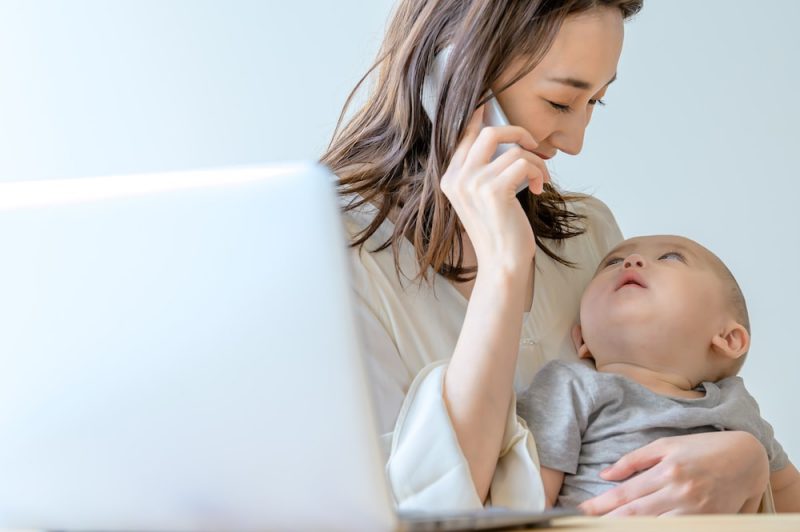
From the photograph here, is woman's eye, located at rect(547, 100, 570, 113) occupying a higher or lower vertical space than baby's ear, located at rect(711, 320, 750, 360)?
higher

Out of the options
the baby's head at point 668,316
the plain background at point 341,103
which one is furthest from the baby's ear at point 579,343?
the plain background at point 341,103

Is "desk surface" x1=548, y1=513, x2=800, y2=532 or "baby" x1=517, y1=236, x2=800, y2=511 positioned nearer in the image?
"desk surface" x1=548, y1=513, x2=800, y2=532

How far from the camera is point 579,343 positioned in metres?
1.84

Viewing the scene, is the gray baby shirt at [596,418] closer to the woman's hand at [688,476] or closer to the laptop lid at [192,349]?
the woman's hand at [688,476]

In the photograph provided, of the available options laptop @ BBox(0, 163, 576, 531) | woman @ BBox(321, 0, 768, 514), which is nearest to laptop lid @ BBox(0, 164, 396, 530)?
laptop @ BBox(0, 163, 576, 531)

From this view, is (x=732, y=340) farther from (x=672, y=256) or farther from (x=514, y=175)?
(x=514, y=175)

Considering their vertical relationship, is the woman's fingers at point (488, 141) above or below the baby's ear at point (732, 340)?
above

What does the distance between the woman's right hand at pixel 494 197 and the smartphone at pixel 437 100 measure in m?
0.08

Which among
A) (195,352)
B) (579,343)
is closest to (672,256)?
(579,343)

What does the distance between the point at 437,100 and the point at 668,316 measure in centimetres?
52

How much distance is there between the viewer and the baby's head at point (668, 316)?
1.72 meters

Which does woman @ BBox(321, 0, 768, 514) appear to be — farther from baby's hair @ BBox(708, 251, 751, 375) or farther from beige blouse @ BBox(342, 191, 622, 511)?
baby's hair @ BBox(708, 251, 751, 375)

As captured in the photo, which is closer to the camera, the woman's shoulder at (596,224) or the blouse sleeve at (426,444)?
the blouse sleeve at (426,444)

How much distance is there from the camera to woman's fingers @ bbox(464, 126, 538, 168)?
1.59 meters
